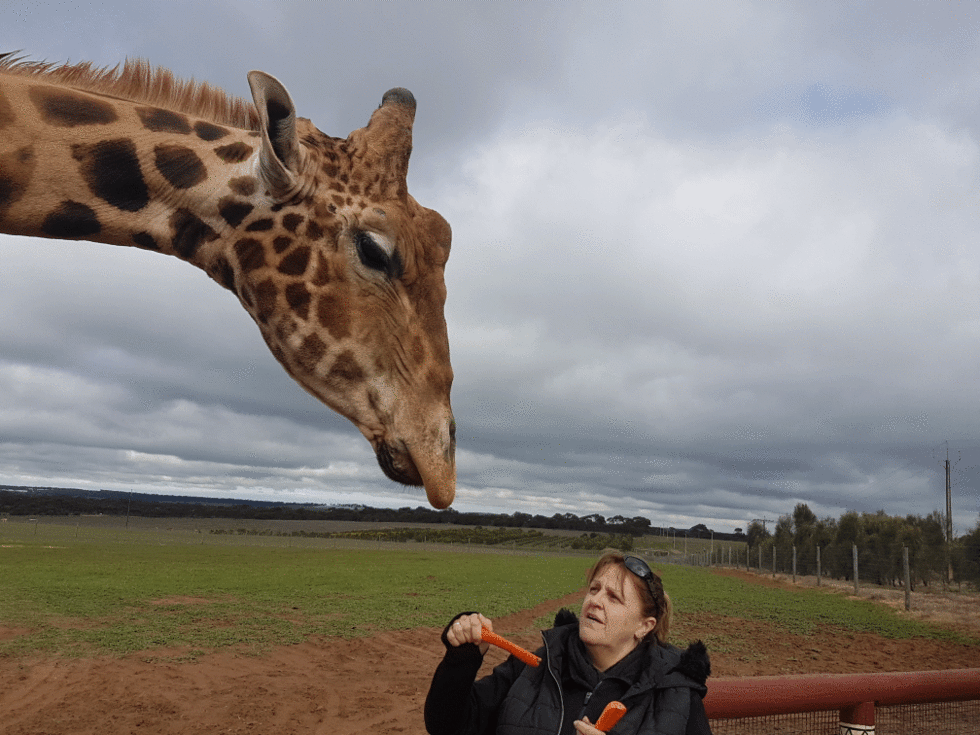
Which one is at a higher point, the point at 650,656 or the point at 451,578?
the point at 650,656

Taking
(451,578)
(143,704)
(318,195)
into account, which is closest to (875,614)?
(451,578)

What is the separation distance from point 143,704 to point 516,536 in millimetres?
97151

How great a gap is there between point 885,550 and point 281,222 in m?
46.1

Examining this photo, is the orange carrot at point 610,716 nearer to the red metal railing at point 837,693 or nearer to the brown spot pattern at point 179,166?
the red metal railing at point 837,693

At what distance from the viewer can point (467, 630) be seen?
2037mm

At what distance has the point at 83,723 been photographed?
871cm

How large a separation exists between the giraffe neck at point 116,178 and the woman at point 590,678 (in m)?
1.42

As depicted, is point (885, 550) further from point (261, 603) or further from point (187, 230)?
point (187, 230)

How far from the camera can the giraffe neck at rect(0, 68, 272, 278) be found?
178 cm

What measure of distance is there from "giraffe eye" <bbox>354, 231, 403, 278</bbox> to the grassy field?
13547mm

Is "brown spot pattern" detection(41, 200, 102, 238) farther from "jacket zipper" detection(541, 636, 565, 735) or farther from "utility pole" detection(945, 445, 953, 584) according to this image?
"utility pole" detection(945, 445, 953, 584)

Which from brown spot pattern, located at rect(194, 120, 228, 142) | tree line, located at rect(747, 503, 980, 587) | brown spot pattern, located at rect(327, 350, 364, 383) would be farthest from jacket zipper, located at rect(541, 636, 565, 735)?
tree line, located at rect(747, 503, 980, 587)

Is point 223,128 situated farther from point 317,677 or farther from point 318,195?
point 317,677

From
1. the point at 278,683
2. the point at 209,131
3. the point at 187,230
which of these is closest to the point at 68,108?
the point at 209,131
